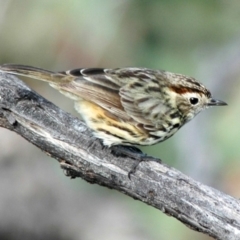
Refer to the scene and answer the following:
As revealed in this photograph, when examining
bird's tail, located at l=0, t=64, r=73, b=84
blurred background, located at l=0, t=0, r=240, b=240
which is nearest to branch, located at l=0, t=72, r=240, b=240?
bird's tail, located at l=0, t=64, r=73, b=84

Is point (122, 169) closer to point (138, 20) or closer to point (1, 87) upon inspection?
point (1, 87)

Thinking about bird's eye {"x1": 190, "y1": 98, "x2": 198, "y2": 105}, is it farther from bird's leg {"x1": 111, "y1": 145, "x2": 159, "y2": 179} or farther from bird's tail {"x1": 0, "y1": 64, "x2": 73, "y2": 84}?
bird's tail {"x1": 0, "y1": 64, "x2": 73, "y2": 84}

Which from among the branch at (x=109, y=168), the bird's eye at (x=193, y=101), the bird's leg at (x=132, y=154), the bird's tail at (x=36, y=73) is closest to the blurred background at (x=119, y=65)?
the bird's eye at (x=193, y=101)

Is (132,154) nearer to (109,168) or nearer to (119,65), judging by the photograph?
A: (109,168)

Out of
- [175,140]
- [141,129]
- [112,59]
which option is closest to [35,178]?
[112,59]

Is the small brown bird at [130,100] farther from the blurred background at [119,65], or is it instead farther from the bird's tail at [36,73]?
the blurred background at [119,65]

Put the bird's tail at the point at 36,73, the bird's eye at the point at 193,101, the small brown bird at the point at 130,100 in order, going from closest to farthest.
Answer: the bird's tail at the point at 36,73 → the small brown bird at the point at 130,100 → the bird's eye at the point at 193,101
